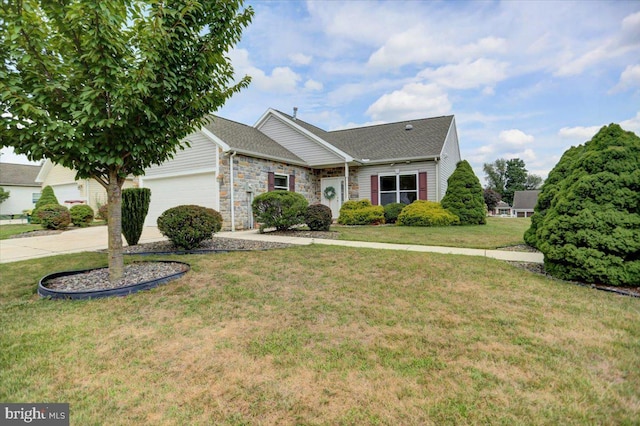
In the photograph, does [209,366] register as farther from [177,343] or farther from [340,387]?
[340,387]

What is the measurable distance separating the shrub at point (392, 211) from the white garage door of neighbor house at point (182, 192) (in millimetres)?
7593

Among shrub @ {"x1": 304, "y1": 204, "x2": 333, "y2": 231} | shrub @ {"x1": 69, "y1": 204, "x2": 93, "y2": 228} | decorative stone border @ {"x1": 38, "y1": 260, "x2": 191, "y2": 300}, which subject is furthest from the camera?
shrub @ {"x1": 69, "y1": 204, "x2": 93, "y2": 228}

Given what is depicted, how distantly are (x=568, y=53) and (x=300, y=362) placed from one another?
37.3 ft

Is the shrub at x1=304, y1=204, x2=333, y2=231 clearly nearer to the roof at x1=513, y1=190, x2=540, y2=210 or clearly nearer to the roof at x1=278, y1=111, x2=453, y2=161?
the roof at x1=278, y1=111, x2=453, y2=161

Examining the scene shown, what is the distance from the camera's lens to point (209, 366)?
89.5 inches

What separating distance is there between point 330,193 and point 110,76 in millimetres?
12232

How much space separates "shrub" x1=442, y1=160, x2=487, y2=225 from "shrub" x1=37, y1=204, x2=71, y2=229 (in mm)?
16613

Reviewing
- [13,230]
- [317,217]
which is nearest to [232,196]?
[317,217]

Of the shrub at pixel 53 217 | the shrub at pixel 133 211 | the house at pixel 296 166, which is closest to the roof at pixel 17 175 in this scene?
the shrub at pixel 53 217

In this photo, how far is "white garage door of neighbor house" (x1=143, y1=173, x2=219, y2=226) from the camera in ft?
36.9

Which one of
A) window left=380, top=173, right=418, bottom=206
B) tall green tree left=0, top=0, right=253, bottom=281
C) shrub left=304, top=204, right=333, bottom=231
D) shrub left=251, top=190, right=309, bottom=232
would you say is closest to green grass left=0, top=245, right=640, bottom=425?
tall green tree left=0, top=0, right=253, bottom=281

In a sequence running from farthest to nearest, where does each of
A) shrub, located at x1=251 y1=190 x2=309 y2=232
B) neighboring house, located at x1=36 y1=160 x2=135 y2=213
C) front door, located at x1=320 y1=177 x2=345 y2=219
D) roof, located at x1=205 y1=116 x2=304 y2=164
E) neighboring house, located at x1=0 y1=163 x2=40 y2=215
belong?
neighboring house, located at x1=0 y1=163 x2=40 y2=215
neighboring house, located at x1=36 y1=160 x2=135 y2=213
front door, located at x1=320 y1=177 x2=345 y2=219
roof, located at x1=205 y1=116 x2=304 y2=164
shrub, located at x1=251 y1=190 x2=309 y2=232

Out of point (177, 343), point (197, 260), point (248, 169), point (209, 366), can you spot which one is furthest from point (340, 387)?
point (248, 169)

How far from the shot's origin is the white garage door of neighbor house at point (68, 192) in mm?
18891
